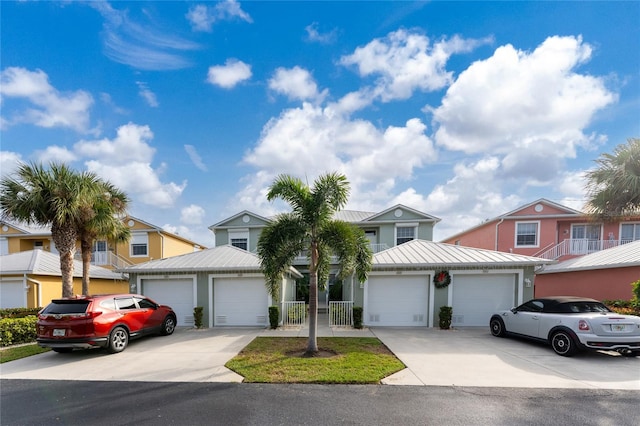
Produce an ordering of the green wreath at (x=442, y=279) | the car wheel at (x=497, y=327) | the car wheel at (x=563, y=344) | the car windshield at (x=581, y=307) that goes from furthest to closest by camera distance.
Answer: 1. the green wreath at (x=442, y=279)
2. the car wheel at (x=497, y=327)
3. the car windshield at (x=581, y=307)
4. the car wheel at (x=563, y=344)

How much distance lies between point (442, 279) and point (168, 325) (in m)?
10.4

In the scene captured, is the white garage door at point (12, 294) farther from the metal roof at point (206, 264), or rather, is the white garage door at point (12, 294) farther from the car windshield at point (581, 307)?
the car windshield at point (581, 307)

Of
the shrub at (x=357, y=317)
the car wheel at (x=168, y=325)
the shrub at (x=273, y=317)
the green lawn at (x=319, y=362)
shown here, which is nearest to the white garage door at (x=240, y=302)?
the shrub at (x=273, y=317)

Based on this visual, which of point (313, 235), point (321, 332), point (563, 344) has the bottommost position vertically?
point (321, 332)

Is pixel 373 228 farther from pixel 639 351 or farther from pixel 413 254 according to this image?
pixel 639 351

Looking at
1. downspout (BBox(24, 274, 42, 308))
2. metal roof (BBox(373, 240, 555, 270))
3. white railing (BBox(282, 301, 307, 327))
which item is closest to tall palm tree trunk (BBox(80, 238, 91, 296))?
downspout (BBox(24, 274, 42, 308))

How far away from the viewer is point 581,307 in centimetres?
739

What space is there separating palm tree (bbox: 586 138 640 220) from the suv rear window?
55.3 ft

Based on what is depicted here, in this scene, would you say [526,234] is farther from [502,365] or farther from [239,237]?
[239,237]

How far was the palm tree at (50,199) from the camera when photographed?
9141 millimetres

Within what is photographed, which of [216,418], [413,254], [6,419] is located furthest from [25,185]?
[413,254]

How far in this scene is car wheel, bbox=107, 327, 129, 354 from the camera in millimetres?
7521

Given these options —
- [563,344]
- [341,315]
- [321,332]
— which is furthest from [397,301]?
[563,344]

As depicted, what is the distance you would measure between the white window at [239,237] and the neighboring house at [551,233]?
665 inches
